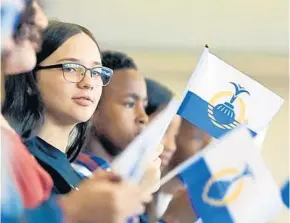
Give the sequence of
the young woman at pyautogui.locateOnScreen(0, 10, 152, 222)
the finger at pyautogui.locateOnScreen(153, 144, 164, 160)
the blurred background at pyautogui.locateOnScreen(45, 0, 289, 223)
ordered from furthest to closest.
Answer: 1. the blurred background at pyautogui.locateOnScreen(45, 0, 289, 223)
2. the finger at pyautogui.locateOnScreen(153, 144, 164, 160)
3. the young woman at pyautogui.locateOnScreen(0, 10, 152, 222)

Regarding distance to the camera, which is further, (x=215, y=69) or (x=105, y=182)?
(x=215, y=69)

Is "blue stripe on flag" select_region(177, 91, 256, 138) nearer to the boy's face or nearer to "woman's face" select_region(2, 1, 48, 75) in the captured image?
the boy's face

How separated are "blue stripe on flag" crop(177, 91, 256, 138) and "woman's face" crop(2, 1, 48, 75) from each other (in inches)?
8.0

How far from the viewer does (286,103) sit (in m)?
0.86

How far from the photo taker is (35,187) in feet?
1.84

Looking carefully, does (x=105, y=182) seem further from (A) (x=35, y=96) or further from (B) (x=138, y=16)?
(B) (x=138, y=16)

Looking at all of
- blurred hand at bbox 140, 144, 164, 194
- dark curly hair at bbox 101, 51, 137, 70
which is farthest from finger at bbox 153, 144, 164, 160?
dark curly hair at bbox 101, 51, 137, 70

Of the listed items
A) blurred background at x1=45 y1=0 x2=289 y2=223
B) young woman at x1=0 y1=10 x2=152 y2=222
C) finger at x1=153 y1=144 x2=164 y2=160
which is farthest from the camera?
blurred background at x1=45 y1=0 x2=289 y2=223

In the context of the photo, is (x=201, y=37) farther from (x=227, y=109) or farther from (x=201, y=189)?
(x=201, y=189)

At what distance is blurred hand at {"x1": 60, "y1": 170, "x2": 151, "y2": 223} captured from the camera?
1.86 feet

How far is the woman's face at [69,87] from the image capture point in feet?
2.09

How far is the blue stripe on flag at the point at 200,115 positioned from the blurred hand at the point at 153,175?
7cm

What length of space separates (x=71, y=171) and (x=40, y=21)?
0.52ft

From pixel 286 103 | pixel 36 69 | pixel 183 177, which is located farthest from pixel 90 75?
pixel 286 103
